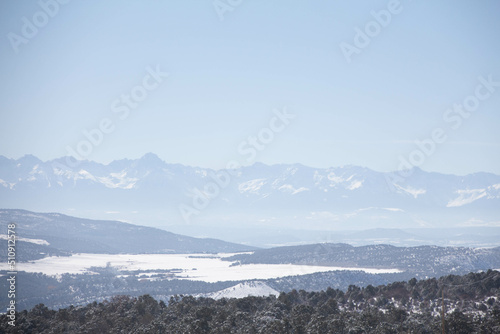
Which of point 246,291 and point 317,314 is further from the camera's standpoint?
point 246,291

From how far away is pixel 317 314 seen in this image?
286 feet

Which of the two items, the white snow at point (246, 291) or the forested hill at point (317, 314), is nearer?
the forested hill at point (317, 314)

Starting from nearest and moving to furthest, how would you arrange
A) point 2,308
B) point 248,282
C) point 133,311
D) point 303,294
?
point 133,311 < point 303,294 < point 2,308 < point 248,282

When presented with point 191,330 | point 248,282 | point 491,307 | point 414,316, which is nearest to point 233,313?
point 191,330

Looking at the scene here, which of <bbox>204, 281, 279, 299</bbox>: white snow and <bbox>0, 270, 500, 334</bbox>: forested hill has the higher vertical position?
<bbox>204, 281, 279, 299</bbox>: white snow

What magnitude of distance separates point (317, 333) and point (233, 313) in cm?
2021

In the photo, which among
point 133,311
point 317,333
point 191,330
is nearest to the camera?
point 317,333

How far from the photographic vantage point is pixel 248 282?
634 feet

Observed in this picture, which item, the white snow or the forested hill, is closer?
the forested hill

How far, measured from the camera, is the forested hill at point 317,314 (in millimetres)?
79688

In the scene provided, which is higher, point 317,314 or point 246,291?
point 246,291

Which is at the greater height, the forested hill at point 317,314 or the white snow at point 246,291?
the white snow at point 246,291

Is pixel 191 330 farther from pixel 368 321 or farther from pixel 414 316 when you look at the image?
pixel 414 316

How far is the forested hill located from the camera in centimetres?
7969
